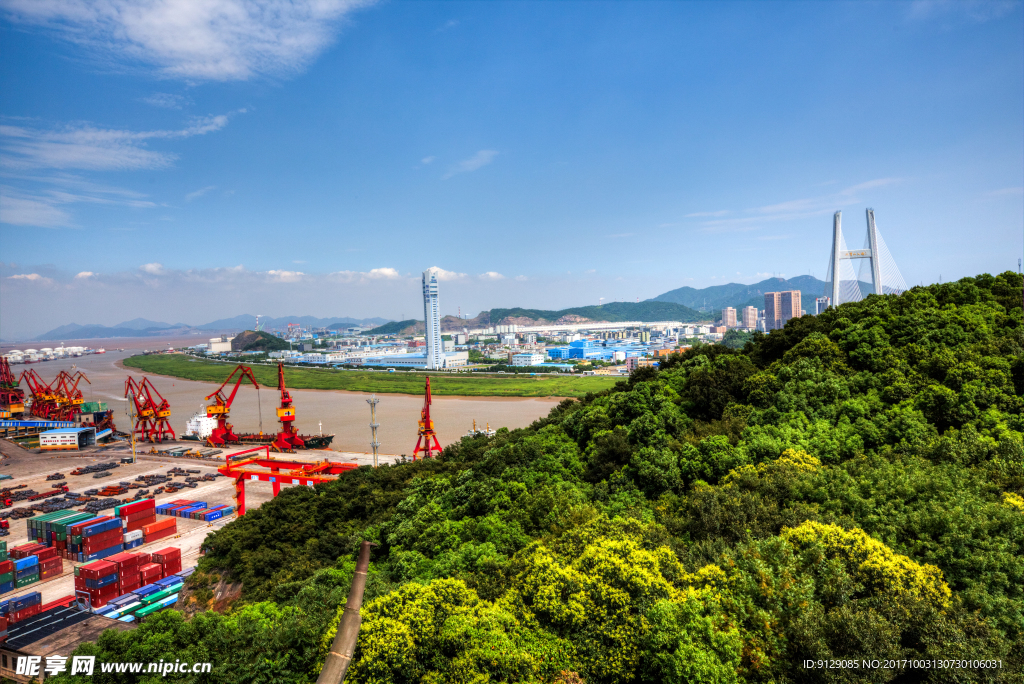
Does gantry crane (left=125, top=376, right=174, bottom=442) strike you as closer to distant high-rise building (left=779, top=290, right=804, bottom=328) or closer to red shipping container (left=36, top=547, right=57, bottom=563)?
red shipping container (left=36, top=547, right=57, bottom=563)

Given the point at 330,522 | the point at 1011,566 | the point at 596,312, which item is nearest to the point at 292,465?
the point at 330,522

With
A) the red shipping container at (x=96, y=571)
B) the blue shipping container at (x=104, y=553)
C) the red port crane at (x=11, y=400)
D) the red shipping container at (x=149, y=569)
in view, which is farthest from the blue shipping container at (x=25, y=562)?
the red port crane at (x=11, y=400)

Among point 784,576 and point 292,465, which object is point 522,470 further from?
point 292,465

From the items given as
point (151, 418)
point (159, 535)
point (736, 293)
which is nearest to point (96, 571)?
point (159, 535)

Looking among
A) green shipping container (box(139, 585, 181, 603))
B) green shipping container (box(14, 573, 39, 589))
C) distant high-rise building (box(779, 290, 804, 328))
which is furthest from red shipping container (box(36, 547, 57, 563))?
distant high-rise building (box(779, 290, 804, 328))

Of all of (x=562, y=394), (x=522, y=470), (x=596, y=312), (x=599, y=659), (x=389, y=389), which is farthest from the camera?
(x=596, y=312)
